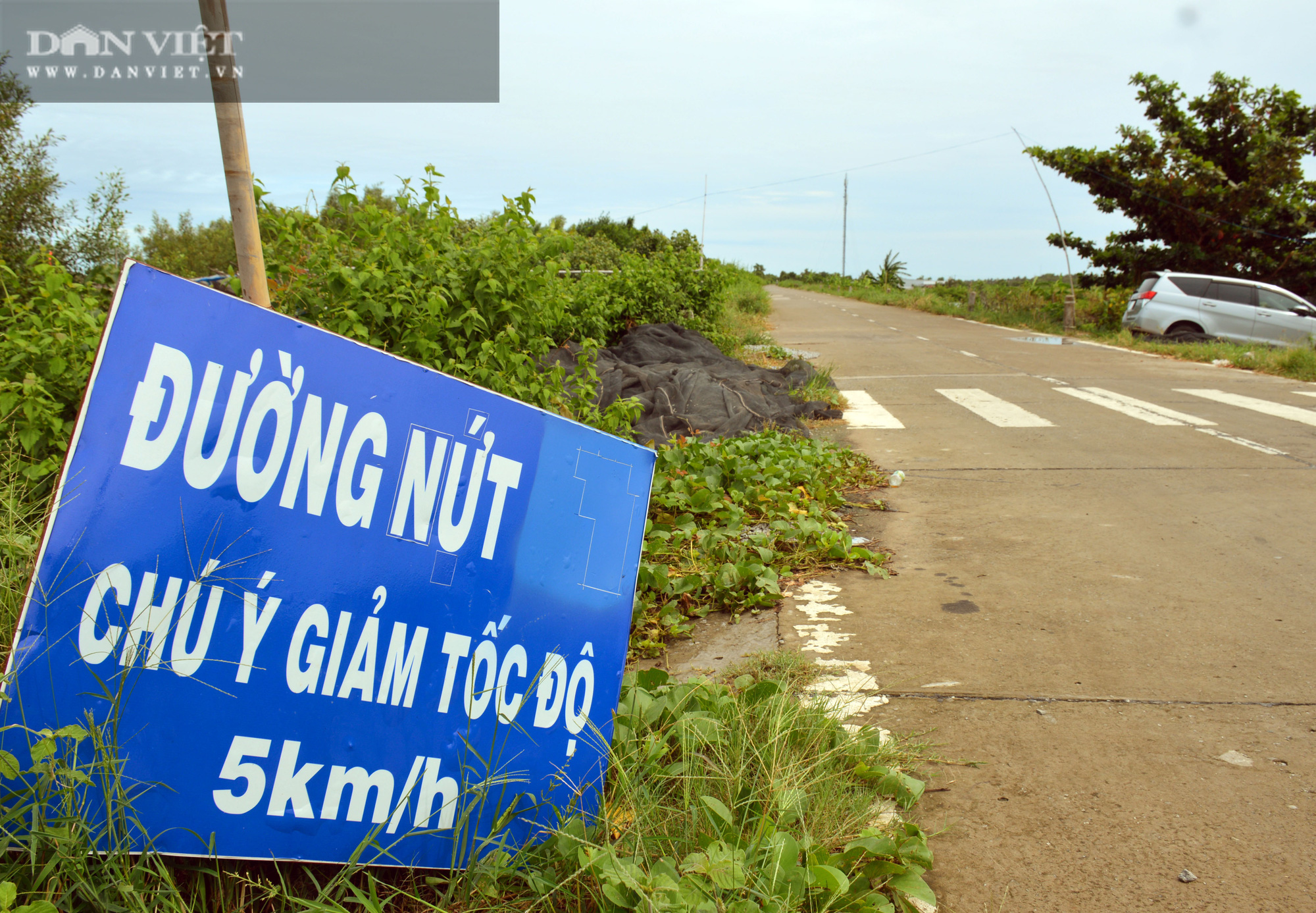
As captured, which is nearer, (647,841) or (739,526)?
(647,841)

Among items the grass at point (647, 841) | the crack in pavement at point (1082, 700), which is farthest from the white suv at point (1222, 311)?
the grass at point (647, 841)

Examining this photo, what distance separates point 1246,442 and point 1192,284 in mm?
11576

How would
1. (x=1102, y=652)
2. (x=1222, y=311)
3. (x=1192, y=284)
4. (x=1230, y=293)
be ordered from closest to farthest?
(x=1102, y=652), (x=1222, y=311), (x=1230, y=293), (x=1192, y=284)

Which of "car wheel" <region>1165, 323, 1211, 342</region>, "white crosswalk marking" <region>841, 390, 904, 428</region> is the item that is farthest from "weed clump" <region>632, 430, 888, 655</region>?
"car wheel" <region>1165, 323, 1211, 342</region>

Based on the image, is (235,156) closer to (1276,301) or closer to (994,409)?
(994,409)

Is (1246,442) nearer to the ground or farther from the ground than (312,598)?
nearer to the ground

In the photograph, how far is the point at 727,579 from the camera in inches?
159

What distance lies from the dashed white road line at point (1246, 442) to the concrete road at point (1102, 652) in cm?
4

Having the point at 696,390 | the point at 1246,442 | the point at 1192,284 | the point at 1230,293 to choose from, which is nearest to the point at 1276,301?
the point at 1230,293

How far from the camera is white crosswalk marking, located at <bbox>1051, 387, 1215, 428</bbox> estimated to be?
8.55 m

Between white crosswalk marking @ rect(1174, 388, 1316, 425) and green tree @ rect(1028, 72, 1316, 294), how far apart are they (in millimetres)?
13427

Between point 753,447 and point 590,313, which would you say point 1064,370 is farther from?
point 753,447

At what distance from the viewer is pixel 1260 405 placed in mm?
9484

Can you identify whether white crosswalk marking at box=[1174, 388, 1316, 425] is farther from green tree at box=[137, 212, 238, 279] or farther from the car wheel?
green tree at box=[137, 212, 238, 279]
